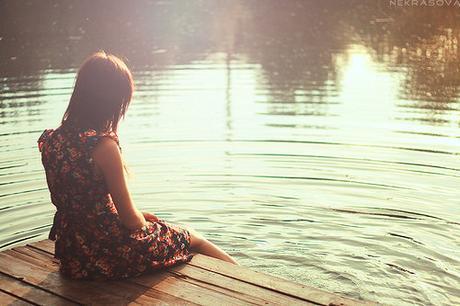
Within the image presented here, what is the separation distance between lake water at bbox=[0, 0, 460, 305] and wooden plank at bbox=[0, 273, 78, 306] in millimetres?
2241

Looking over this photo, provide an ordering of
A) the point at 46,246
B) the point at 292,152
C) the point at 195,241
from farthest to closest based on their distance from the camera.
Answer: the point at 292,152, the point at 46,246, the point at 195,241

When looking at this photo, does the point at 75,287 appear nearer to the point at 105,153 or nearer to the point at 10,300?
the point at 10,300

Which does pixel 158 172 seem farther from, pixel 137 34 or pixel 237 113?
pixel 137 34

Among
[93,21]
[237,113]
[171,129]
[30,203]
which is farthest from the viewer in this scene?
[93,21]

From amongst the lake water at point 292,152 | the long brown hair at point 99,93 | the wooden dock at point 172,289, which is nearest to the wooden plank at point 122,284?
the wooden dock at point 172,289

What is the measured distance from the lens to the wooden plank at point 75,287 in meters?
4.22

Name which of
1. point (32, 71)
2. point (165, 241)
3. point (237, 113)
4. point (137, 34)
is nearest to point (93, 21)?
point (137, 34)

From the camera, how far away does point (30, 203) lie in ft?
26.8

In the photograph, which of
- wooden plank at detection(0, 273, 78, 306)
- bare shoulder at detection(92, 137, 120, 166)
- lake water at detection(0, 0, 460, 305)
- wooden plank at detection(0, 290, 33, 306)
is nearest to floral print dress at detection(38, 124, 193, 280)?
bare shoulder at detection(92, 137, 120, 166)

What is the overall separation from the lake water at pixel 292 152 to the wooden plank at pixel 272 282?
127cm

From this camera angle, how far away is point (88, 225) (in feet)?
14.5

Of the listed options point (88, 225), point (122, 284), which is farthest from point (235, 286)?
point (88, 225)

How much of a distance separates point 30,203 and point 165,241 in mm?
3919

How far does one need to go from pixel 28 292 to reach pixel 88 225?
0.58 metres
